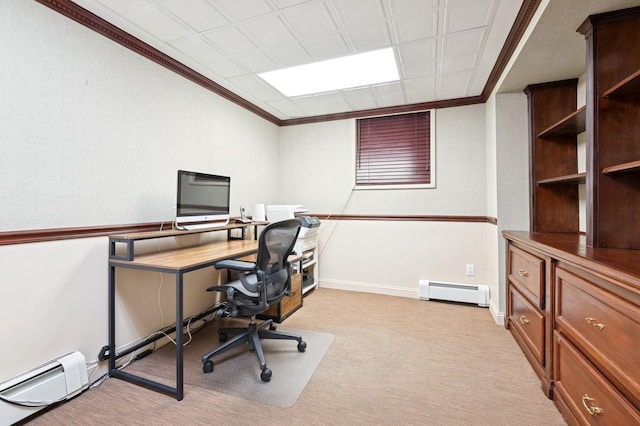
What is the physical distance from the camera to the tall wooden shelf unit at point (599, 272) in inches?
41.5

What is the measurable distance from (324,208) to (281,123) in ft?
4.57

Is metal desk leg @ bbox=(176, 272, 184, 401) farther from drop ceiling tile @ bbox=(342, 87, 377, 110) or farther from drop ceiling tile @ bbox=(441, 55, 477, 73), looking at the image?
drop ceiling tile @ bbox=(441, 55, 477, 73)

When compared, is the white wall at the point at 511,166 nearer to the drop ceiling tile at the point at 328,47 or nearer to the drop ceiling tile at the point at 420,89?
the drop ceiling tile at the point at 420,89

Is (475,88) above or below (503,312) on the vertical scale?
above

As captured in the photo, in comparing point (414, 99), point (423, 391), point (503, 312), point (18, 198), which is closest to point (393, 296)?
point (503, 312)

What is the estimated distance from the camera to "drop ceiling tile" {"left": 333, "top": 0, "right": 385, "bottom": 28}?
1.75 m

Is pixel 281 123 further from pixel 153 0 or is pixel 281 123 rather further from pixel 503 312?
pixel 503 312

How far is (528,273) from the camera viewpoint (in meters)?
1.98

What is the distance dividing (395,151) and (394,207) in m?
0.72

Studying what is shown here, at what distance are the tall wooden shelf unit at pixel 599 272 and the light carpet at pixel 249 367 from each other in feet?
4.67

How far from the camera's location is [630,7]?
4.90 feet

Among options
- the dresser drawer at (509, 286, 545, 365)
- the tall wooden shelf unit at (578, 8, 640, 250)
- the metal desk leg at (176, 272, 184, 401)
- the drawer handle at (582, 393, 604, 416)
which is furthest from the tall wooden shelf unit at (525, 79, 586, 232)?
the metal desk leg at (176, 272, 184, 401)

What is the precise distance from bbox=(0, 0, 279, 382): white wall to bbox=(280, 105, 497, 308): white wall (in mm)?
1796

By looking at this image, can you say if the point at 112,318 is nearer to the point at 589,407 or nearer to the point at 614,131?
the point at 589,407
